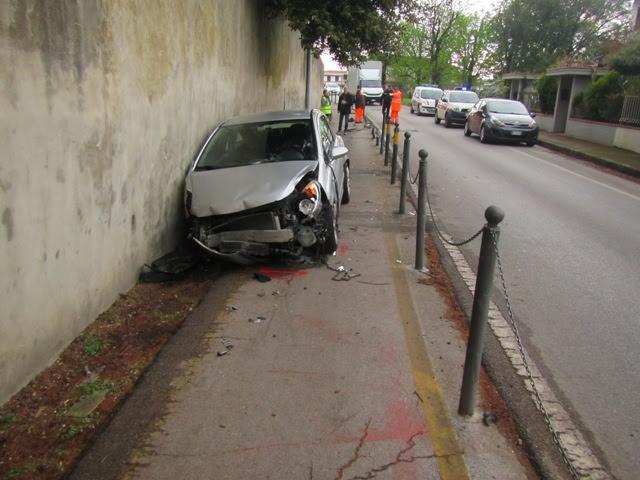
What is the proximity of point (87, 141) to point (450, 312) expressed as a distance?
11.0 ft

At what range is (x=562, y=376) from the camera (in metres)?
4.11

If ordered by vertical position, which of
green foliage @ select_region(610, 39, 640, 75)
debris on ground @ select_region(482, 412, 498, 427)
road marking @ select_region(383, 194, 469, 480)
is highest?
green foliage @ select_region(610, 39, 640, 75)

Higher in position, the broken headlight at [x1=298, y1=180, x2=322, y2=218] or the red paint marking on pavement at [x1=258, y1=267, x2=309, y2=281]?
the broken headlight at [x1=298, y1=180, x2=322, y2=218]

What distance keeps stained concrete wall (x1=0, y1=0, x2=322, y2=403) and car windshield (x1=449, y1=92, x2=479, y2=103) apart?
2214cm

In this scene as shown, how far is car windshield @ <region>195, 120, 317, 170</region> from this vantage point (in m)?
6.80

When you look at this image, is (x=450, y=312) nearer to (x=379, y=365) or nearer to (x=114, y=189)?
(x=379, y=365)

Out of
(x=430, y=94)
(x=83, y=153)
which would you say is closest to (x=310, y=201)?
(x=83, y=153)

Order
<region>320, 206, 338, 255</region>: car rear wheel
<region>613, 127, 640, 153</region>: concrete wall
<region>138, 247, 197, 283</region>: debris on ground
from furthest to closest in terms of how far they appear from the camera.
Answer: <region>613, 127, 640, 153</region>: concrete wall
<region>320, 206, 338, 255</region>: car rear wheel
<region>138, 247, 197, 283</region>: debris on ground

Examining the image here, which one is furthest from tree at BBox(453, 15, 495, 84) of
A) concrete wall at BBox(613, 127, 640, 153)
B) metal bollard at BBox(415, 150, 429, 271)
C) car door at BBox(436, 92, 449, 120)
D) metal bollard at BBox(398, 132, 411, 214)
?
metal bollard at BBox(415, 150, 429, 271)

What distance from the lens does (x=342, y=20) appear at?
12492 millimetres

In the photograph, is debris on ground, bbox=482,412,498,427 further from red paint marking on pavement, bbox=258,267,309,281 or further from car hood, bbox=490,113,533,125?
car hood, bbox=490,113,533,125

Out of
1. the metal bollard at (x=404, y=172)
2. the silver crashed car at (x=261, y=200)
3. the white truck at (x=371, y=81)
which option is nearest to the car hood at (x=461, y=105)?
the metal bollard at (x=404, y=172)

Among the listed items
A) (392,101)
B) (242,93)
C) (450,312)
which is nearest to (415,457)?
(450,312)

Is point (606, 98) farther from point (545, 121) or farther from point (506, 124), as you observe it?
point (545, 121)
